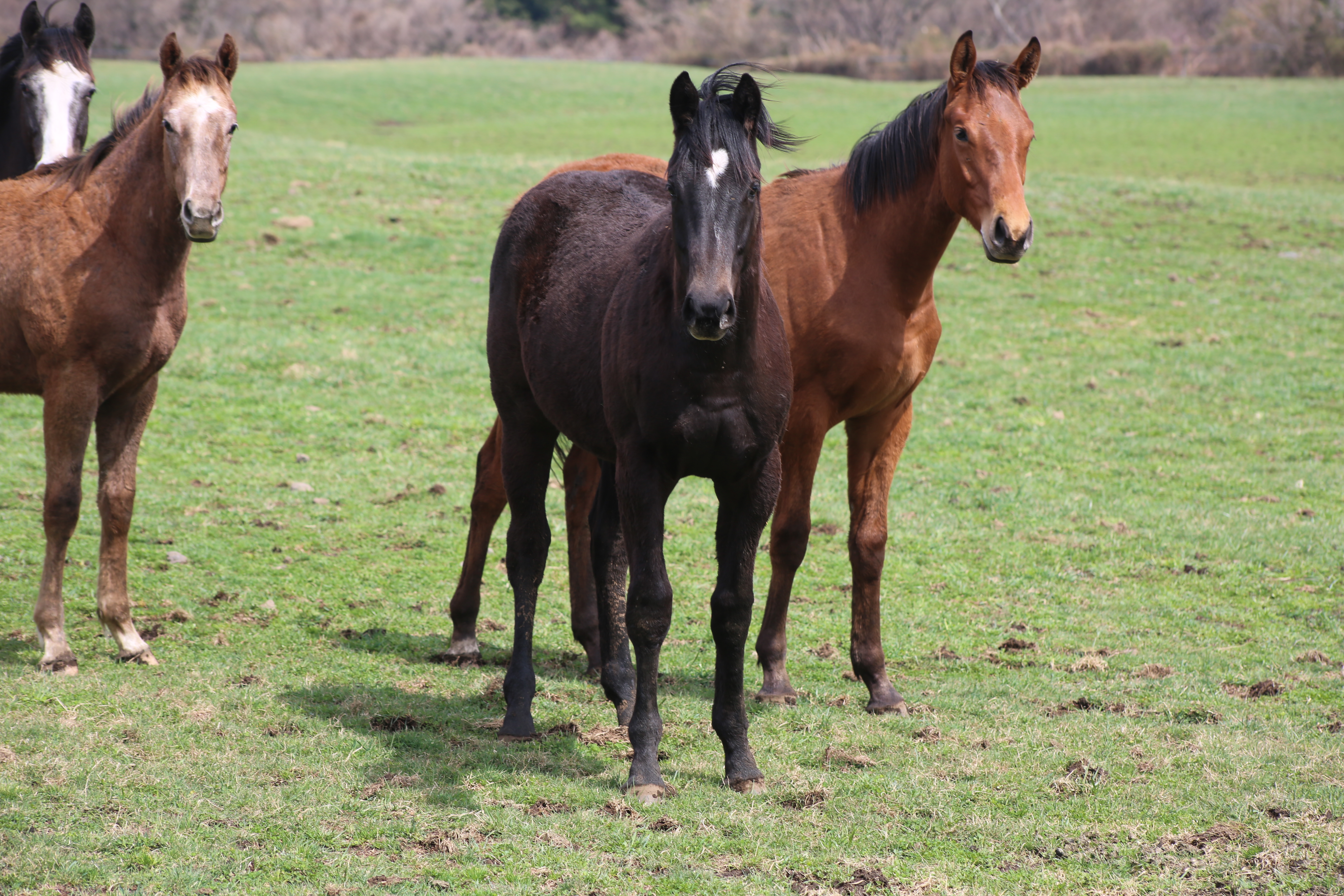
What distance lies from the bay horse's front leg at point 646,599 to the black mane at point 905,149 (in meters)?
2.13

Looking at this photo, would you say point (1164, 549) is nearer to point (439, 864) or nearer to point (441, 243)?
point (439, 864)

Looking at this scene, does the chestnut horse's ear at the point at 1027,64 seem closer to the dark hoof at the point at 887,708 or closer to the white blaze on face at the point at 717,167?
the white blaze on face at the point at 717,167

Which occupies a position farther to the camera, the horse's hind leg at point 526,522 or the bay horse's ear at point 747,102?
the horse's hind leg at point 526,522

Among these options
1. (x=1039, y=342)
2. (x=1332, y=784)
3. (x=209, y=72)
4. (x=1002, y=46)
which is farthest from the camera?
(x=1002, y=46)

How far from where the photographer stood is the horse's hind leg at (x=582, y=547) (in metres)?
5.94

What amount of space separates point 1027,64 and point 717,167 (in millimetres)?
2270

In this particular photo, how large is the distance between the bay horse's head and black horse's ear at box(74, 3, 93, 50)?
202 centimetres

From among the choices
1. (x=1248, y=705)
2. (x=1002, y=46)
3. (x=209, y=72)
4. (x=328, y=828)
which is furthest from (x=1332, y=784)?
(x=1002, y=46)

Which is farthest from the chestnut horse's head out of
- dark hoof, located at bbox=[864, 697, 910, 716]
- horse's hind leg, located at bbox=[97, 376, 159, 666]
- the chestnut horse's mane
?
horse's hind leg, located at bbox=[97, 376, 159, 666]

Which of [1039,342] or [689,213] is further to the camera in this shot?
[1039,342]

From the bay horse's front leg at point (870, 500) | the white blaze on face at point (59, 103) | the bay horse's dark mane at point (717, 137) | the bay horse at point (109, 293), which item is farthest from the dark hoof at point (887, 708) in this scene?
the white blaze on face at point (59, 103)

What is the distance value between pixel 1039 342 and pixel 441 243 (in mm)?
8301

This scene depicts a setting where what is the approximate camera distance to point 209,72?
17.7 ft

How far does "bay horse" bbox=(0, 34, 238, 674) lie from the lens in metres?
5.37
